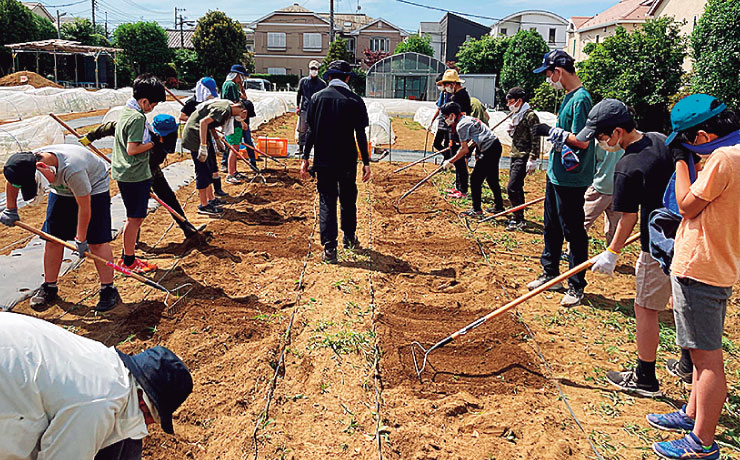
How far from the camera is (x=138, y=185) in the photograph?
16.4ft

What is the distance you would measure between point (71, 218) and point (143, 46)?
128 feet

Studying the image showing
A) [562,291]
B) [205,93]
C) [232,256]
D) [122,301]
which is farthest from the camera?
[205,93]

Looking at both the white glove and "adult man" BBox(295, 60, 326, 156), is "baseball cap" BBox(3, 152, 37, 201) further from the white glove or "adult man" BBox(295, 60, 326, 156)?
"adult man" BBox(295, 60, 326, 156)

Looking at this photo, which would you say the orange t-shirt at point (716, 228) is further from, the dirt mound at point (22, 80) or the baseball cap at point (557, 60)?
the dirt mound at point (22, 80)

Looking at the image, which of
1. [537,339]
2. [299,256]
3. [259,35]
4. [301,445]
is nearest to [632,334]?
[537,339]

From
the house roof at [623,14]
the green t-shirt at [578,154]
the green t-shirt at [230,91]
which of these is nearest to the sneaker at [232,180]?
the green t-shirt at [230,91]

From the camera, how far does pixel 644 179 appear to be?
3.36 meters

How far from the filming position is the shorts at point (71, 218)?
4.27 m

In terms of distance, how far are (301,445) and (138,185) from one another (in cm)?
313

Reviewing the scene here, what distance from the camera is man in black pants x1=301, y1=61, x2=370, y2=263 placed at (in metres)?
5.58

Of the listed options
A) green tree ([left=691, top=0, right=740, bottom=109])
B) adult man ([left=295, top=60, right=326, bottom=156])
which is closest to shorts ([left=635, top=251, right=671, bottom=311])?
adult man ([left=295, top=60, right=326, bottom=156])

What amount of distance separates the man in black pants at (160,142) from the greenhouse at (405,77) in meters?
26.7

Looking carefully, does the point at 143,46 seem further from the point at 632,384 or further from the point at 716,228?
the point at 716,228

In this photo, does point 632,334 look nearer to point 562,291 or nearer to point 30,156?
point 562,291
